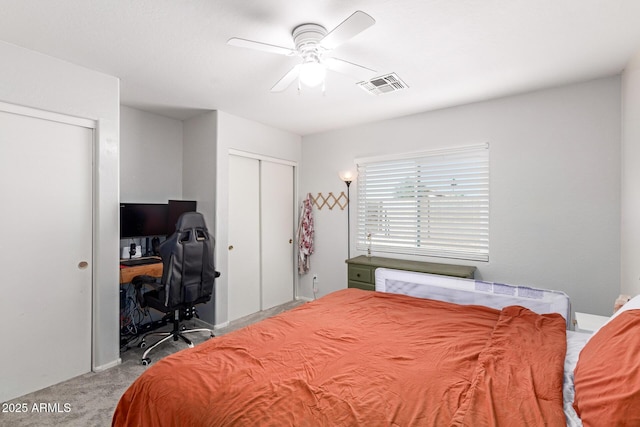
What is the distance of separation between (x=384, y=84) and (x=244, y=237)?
2.50m

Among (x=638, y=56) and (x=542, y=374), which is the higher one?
(x=638, y=56)

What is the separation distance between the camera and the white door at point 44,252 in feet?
7.18

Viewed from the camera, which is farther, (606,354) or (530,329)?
(530,329)

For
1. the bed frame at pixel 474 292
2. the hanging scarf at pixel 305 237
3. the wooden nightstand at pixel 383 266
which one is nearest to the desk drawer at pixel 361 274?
the wooden nightstand at pixel 383 266

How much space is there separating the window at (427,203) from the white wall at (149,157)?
8.13 feet

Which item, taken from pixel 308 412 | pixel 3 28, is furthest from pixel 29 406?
pixel 3 28

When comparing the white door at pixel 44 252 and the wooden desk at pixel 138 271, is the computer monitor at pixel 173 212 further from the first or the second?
the white door at pixel 44 252

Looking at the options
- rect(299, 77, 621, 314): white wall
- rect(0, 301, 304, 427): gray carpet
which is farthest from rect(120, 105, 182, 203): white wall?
rect(299, 77, 621, 314): white wall

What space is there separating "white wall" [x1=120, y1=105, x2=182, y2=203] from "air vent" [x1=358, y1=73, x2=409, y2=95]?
263 cm

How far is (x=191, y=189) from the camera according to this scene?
12.7 feet

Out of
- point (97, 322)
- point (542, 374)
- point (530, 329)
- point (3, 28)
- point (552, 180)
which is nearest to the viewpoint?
point (542, 374)

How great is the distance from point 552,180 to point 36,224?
4452 millimetres

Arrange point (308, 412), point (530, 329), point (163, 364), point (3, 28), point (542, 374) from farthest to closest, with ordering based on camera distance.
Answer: point (3, 28) → point (530, 329) → point (163, 364) → point (542, 374) → point (308, 412)

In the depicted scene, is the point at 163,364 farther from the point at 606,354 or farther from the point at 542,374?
the point at 606,354
